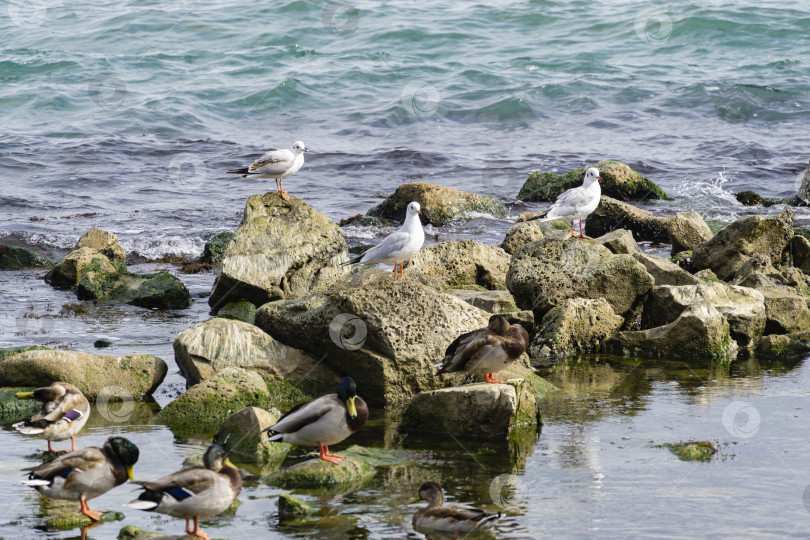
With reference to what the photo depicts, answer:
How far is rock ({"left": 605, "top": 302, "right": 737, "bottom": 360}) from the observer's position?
38.0 ft

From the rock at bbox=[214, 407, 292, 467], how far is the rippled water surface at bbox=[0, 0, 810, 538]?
237 millimetres

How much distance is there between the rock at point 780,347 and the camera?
460 inches

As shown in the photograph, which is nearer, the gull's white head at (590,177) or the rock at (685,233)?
the gull's white head at (590,177)

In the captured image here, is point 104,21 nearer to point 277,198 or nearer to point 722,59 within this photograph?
point 722,59

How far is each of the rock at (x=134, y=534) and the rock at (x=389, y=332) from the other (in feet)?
12.4

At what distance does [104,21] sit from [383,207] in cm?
2498

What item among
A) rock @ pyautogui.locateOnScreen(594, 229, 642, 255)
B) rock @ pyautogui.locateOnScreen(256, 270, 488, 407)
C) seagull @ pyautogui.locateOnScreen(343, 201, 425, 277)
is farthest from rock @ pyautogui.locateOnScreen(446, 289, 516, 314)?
rock @ pyautogui.locateOnScreen(594, 229, 642, 255)

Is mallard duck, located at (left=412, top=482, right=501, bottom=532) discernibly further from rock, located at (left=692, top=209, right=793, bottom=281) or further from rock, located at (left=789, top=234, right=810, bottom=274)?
rock, located at (left=789, top=234, right=810, bottom=274)

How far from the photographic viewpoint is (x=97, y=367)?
10156 millimetres

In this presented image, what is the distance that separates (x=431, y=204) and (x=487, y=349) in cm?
1132

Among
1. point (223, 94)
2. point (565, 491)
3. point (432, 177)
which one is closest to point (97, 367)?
point (565, 491)

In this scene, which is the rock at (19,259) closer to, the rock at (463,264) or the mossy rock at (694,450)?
the rock at (463,264)

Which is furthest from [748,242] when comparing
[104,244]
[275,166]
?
[104,244]

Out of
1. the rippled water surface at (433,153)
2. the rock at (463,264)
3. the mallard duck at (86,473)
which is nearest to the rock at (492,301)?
the rock at (463,264)
